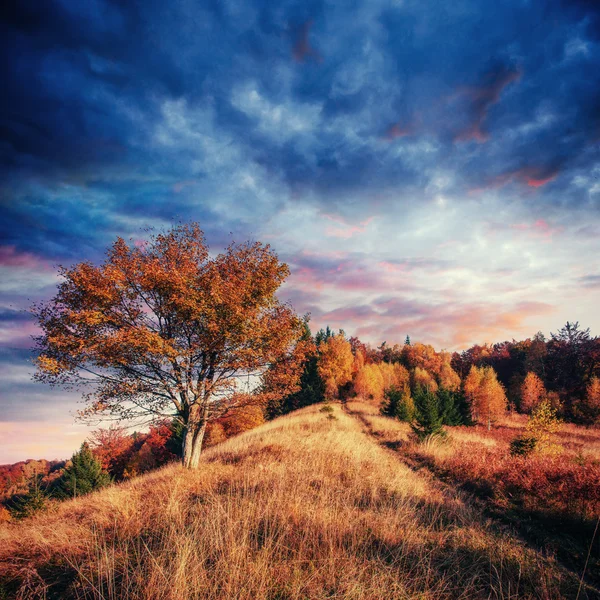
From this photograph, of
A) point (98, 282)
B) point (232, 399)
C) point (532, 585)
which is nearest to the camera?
point (532, 585)

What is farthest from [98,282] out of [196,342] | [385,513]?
[385,513]

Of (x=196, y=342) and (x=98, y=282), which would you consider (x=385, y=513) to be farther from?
(x=98, y=282)

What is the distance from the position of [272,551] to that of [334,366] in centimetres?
4927

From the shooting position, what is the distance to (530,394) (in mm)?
47656

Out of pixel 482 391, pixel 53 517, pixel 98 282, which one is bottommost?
pixel 482 391

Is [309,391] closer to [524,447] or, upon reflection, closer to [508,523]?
[524,447]

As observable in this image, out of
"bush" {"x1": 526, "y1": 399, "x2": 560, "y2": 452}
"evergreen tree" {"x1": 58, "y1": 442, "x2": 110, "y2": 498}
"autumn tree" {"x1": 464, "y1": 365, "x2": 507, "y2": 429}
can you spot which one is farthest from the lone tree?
"autumn tree" {"x1": 464, "y1": 365, "x2": 507, "y2": 429}

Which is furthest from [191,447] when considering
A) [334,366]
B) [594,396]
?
[594,396]

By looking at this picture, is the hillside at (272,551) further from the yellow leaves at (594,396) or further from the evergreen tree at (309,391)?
the yellow leaves at (594,396)

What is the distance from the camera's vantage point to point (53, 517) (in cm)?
708

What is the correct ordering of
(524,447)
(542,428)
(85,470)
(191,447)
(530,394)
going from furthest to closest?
(530,394) < (85,470) < (542,428) < (524,447) < (191,447)

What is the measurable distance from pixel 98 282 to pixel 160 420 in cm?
559

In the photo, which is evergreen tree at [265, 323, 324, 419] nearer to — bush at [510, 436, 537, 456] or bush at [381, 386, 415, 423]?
bush at [381, 386, 415, 423]

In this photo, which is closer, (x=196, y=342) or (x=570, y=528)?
(x=570, y=528)
